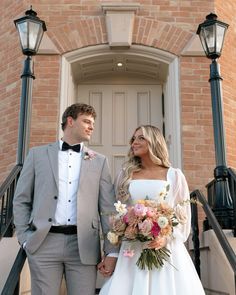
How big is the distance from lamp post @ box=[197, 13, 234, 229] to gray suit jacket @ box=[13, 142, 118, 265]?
1.98 meters

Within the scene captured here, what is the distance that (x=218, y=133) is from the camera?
15.5 feet

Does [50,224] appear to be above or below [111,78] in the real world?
below

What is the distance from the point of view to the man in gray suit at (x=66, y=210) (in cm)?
260

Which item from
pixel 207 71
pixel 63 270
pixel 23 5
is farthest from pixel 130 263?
pixel 23 5

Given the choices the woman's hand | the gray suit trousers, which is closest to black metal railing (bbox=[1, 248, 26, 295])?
the gray suit trousers

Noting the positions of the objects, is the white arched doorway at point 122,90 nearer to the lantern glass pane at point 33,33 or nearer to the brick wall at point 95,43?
the brick wall at point 95,43

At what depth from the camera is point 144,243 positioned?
256 cm

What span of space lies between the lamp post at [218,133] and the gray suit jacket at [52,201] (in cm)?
198

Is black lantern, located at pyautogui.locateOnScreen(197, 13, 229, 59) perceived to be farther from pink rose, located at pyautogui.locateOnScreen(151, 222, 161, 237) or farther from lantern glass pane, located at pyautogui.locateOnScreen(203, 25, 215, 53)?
pink rose, located at pyautogui.locateOnScreen(151, 222, 161, 237)

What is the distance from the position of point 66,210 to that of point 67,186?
169 mm

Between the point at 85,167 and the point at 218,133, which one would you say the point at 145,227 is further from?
the point at 218,133

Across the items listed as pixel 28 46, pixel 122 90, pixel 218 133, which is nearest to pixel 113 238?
pixel 218 133

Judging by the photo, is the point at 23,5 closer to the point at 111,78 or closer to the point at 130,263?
the point at 111,78

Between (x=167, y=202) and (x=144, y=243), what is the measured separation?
33 cm
